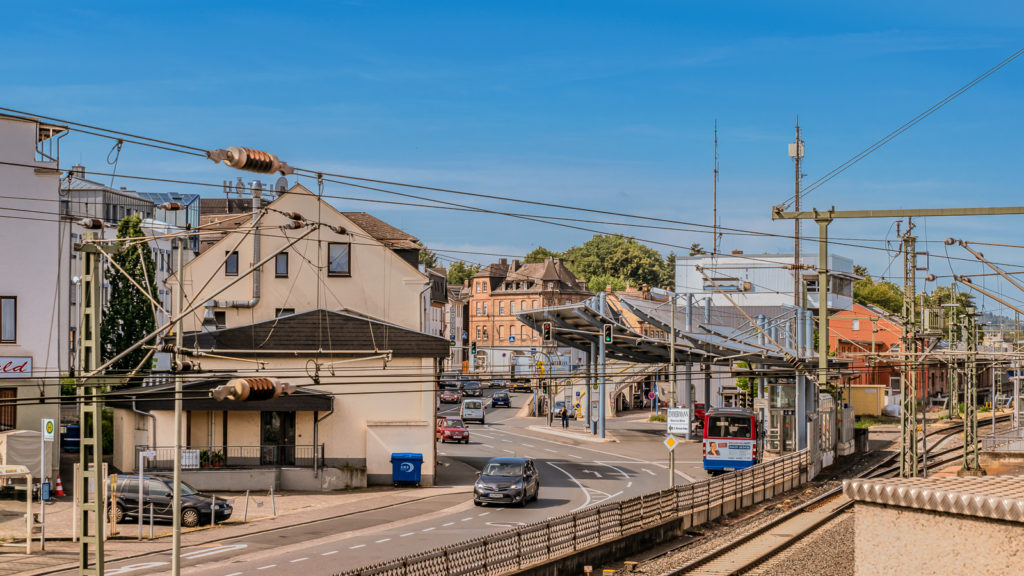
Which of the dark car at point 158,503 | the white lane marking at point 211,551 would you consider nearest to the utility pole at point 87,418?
the white lane marking at point 211,551

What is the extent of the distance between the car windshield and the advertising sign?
40.0ft

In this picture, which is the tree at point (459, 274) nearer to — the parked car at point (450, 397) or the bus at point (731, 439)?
the parked car at point (450, 397)

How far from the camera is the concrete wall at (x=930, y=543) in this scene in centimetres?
1169

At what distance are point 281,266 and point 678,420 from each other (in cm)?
2072

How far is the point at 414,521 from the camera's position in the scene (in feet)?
112

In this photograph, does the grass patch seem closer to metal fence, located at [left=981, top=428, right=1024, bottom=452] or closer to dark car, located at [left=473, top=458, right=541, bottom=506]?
metal fence, located at [left=981, top=428, right=1024, bottom=452]

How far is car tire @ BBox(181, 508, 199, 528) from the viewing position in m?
32.9

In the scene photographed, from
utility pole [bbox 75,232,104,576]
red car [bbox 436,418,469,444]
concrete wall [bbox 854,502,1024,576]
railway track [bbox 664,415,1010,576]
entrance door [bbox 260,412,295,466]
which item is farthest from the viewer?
red car [bbox 436,418,469,444]

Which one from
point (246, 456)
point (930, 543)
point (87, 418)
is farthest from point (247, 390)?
Result: point (246, 456)

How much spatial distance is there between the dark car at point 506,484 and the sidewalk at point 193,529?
11.2 ft

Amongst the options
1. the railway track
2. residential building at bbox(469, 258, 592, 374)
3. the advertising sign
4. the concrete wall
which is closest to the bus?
the advertising sign

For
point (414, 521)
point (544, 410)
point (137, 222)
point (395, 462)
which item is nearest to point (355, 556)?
point (414, 521)

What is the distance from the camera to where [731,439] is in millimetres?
46781

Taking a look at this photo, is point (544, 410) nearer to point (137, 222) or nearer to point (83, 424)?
point (137, 222)
